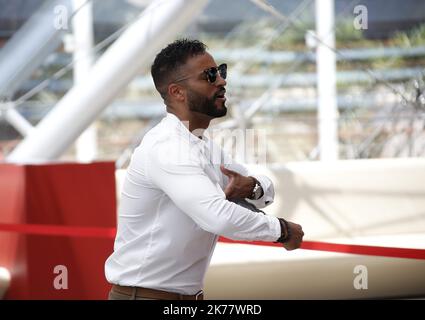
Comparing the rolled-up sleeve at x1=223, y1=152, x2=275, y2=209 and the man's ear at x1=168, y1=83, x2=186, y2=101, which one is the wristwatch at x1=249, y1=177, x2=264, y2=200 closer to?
the rolled-up sleeve at x1=223, y1=152, x2=275, y2=209

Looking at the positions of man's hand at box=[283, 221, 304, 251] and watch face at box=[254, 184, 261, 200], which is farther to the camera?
watch face at box=[254, 184, 261, 200]

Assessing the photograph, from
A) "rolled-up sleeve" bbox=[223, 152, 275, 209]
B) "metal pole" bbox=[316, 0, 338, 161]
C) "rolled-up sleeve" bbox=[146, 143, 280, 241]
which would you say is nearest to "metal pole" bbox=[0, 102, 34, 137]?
"rolled-up sleeve" bbox=[223, 152, 275, 209]

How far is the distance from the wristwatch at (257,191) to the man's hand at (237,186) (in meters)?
0.02

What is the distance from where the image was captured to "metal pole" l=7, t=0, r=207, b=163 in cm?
439

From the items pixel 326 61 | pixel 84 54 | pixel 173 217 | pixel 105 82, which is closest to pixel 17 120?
pixel 105 82

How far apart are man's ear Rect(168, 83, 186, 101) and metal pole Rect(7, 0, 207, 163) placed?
2475 mm

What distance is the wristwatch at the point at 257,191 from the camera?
210 cm

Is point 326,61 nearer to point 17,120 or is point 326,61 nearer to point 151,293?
point 17,120

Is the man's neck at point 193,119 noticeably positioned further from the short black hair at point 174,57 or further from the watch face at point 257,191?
the watch face at point 257,191

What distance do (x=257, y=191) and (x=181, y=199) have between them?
0.34 meters

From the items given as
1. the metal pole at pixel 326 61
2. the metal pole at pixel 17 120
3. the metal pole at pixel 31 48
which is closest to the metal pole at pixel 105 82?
the metal pole at pixel 17 120

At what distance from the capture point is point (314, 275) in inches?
179
